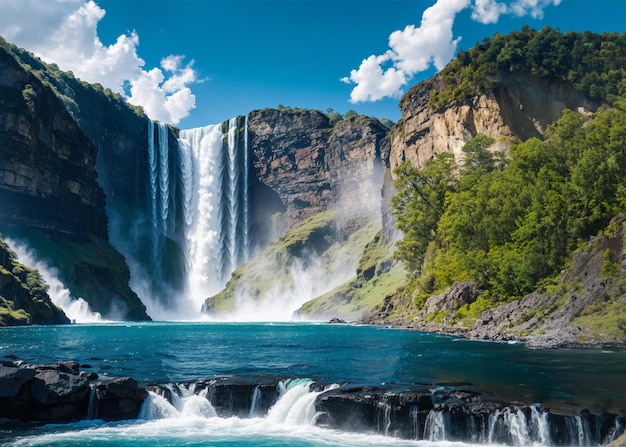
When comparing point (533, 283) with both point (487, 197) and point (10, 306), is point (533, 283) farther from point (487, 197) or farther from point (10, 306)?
point (10, 306)

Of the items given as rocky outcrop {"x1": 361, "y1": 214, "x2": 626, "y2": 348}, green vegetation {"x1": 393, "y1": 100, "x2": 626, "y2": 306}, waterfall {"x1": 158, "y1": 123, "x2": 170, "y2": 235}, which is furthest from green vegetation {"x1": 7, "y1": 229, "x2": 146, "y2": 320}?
rocky outcrop {"x1": 361, "y1": 214, "x2": 626, "y2": 348}

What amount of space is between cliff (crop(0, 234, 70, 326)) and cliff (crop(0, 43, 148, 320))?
24.6 meters

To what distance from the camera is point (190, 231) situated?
186500 mm

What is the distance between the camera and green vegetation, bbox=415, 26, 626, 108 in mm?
100188

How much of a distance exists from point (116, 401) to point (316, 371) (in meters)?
12.0

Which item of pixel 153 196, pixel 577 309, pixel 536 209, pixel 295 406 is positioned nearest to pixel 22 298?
pixel 295 406

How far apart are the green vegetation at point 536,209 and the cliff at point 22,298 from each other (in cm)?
6822

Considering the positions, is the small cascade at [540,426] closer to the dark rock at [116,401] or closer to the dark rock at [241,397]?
the dark rock at [241,397]

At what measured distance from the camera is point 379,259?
473 feet

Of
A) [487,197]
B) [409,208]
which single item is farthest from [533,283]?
[409,208]

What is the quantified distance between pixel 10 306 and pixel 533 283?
8272cm

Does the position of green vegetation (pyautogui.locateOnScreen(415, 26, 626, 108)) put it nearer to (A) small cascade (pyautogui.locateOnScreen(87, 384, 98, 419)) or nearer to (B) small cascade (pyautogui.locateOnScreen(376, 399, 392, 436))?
(B) small cascade (pyautogui.locateOnScreen(376, 399, 392, 436))

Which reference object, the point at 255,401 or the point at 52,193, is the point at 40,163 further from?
the point at 255,401

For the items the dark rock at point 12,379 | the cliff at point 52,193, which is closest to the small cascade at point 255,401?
the dark rock at point 12,379
